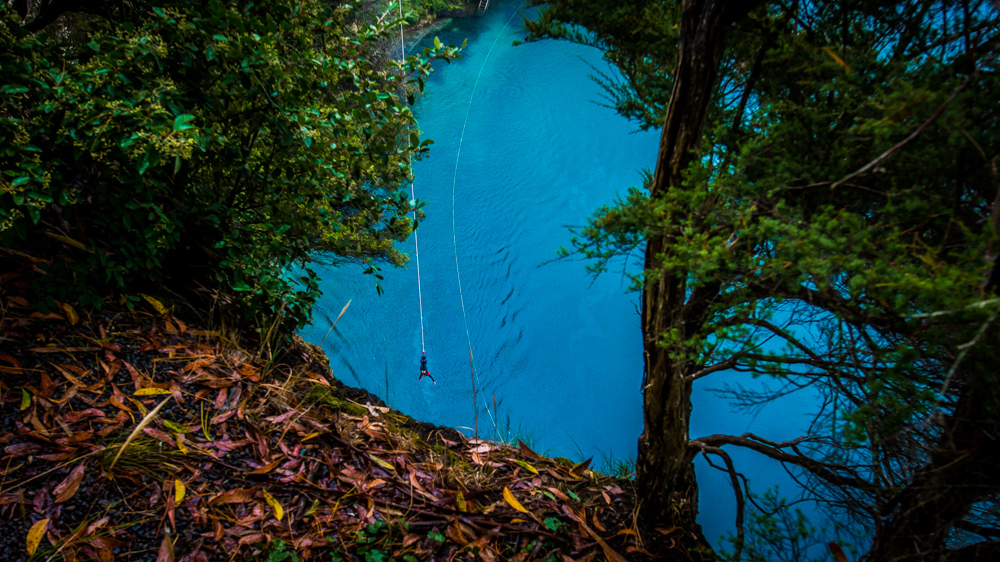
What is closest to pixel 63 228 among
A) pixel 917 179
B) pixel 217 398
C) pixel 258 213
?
pixel 258 213

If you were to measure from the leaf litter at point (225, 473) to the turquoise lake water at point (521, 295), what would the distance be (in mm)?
1019

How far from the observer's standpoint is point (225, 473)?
134 centimetres

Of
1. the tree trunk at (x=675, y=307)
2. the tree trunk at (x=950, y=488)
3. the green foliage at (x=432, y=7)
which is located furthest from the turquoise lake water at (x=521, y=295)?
the tree trunk at (x=950, y=488)

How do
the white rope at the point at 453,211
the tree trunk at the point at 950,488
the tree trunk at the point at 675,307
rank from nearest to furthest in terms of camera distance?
the tree trunk at the point at 950,488 < the tree trunk at the point at 675,307 < the white rope at the point at 453,211

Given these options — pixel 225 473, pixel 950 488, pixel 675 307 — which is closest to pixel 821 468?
pixel 950 488

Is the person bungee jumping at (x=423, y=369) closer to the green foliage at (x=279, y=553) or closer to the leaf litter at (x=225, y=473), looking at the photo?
the leaf litter at (x=225, y=473)

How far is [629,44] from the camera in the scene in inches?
79.5

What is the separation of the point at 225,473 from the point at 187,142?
911mm

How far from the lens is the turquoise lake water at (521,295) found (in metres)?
3.16

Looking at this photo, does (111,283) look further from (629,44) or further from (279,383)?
(629,44)

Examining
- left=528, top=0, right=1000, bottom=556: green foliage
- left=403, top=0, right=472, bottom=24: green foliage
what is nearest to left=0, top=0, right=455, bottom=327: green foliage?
left=528, top=0, right=1000, bottom=556: green foliage

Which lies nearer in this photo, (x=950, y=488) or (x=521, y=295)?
(x=950, y=488)

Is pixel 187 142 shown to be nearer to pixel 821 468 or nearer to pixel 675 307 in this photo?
pixel 675 307

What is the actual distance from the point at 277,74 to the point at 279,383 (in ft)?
3.49
